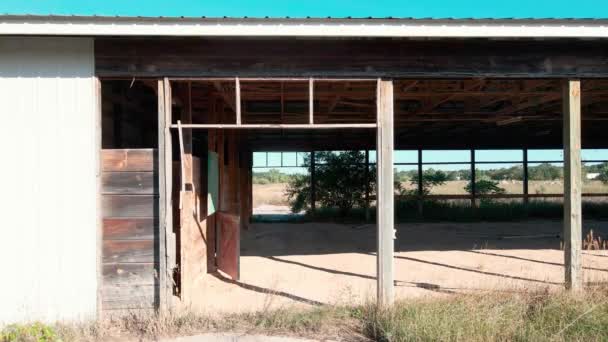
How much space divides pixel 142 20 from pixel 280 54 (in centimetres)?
150

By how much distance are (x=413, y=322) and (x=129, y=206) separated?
3.25 m

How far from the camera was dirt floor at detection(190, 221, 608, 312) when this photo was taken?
18.3ft

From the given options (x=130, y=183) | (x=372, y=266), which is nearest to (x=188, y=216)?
(x=130, y=183)

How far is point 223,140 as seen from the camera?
835 centimetres

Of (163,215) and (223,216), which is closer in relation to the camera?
(163,215)

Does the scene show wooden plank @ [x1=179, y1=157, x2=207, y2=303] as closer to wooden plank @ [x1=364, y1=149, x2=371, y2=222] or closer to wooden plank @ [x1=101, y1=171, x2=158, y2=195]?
wooden plank @ [x1=101, y1=171, x2=158, y2=195]

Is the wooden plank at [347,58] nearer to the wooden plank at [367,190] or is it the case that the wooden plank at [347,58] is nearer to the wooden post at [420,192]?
the wooden plank at [367,190]

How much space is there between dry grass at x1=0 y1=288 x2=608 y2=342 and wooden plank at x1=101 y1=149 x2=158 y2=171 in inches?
64.0

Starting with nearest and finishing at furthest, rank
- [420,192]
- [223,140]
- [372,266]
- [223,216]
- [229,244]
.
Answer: [229,244] < [223,216] < [372,266] < [223,140] < [420,192]

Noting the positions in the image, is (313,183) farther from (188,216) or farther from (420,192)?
(188,216)

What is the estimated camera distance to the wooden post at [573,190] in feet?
16.6

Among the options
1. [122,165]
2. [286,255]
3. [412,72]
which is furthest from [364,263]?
[122,165]

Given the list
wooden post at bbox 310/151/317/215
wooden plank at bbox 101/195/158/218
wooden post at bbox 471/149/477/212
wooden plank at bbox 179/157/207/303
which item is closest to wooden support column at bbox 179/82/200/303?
wooden plank at bbox 179/157/207/303

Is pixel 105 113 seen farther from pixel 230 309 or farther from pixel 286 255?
pixel 286 255
